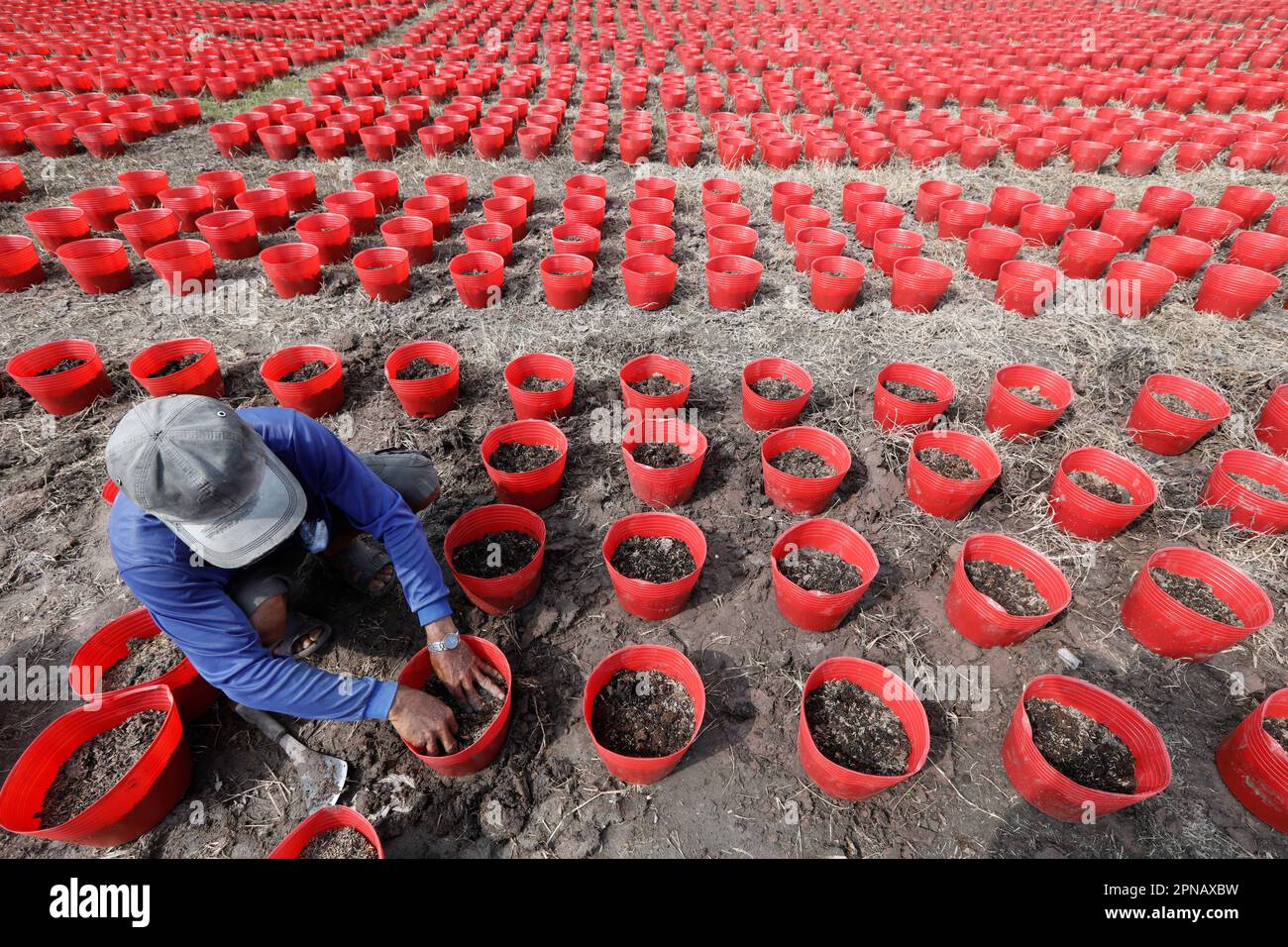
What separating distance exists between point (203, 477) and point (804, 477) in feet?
9.84

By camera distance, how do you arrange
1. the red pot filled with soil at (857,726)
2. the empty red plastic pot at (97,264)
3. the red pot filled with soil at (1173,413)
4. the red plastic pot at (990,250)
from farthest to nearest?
the red plastic pot at (990,250) < the empty red plastic pot at (97,264) < the red pot filled with soil at (1173,413) < the red pot filled with soil at (857,726)

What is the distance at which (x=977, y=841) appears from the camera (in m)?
2.47

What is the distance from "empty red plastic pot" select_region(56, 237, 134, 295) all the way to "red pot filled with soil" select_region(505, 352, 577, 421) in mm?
4465

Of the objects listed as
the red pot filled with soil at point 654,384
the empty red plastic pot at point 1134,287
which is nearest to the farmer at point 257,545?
the red pot filled with soil at point 654,384

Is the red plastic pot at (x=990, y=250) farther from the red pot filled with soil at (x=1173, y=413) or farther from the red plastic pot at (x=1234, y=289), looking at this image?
the red pot filled with soil at (x=1173, y=413)

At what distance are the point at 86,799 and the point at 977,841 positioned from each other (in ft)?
12.1

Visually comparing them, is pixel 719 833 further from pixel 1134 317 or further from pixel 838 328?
pixel 1134 317

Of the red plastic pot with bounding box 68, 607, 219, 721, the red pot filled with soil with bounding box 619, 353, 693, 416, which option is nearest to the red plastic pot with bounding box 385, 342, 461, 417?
the red pot filled with soil with bounding box 619, 353, 693, 416

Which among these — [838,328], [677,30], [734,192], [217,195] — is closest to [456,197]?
[217,195]

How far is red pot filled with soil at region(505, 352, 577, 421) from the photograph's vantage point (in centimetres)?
411

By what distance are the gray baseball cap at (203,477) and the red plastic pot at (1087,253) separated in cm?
694

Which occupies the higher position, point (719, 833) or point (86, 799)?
point (86, 799)

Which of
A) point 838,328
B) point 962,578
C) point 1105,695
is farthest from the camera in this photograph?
point 838,328

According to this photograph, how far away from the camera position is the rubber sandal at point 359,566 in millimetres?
3250
